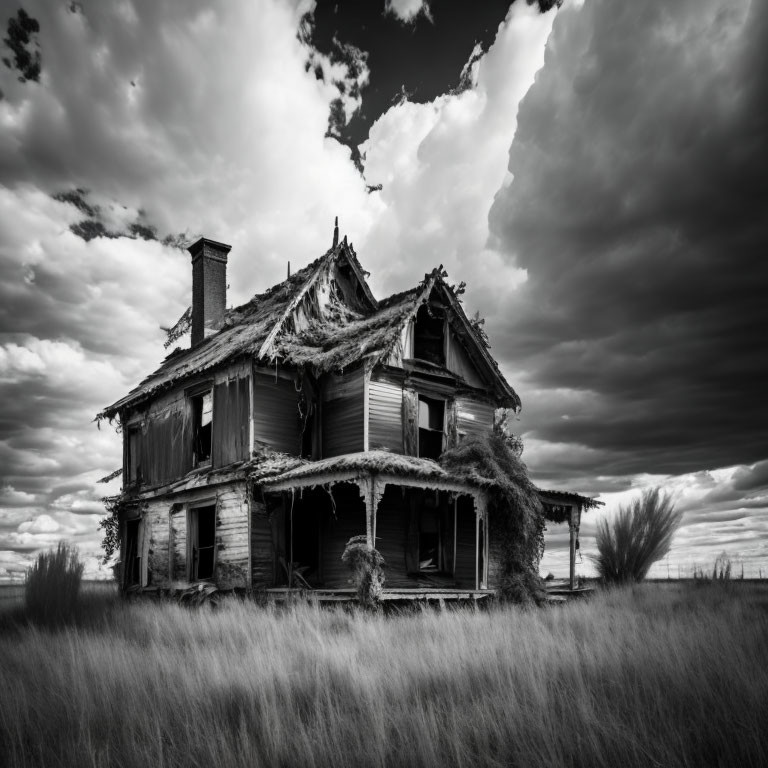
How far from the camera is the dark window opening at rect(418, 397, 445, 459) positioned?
1739 centimetres

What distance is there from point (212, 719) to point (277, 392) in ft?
38.5

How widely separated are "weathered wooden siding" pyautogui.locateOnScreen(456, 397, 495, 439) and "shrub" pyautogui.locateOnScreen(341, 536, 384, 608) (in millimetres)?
6223

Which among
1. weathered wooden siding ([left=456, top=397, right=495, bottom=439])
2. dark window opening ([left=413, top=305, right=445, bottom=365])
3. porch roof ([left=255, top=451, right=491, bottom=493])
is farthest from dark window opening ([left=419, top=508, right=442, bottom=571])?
dark window opening ([left=413, top=305, right=445, bottom=365])

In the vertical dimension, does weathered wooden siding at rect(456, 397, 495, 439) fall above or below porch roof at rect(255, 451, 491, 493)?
above

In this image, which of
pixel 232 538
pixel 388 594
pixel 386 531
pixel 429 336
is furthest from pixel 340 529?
pixel 429 336

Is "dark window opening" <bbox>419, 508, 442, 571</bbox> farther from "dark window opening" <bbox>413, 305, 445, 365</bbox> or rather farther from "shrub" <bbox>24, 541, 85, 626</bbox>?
"shrub" <bbox>24, 541, 85, 626</bbox>

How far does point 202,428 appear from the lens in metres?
17.9

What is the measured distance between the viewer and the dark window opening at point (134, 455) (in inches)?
818

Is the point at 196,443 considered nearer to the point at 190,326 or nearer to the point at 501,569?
the point at 190,326

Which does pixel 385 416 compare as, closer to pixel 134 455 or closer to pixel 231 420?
pixel 231 420

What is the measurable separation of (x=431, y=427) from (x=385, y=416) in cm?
205

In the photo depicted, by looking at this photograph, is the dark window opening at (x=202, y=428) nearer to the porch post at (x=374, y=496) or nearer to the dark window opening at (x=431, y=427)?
the dark window opening at (x=431, y=427)

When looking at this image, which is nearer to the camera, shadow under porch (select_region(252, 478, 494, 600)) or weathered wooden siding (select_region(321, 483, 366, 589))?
shadow under porch (select_region(252, 478, 494, 600))

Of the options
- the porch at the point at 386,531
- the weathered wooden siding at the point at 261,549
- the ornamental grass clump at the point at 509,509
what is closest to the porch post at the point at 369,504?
the porch at the point at 386,531
